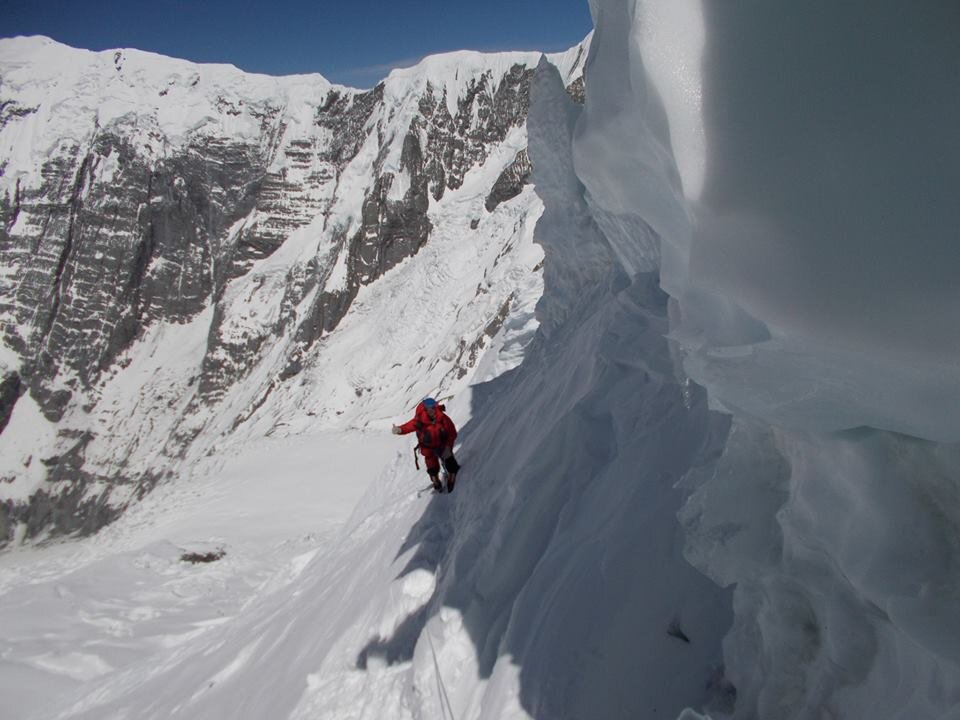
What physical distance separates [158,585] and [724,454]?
1109cm

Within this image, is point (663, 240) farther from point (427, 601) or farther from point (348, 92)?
point (348, 92)

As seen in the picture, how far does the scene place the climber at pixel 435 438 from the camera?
6.62 meters

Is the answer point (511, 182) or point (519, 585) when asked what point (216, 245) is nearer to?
point (511, 182)

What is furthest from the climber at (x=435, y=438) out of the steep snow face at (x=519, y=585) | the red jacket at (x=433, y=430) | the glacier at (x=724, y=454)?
the glacier at (x=724, y=454)

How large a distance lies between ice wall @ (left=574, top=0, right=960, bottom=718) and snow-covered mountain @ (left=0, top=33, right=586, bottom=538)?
3385cm

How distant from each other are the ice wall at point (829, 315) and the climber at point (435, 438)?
4.24m

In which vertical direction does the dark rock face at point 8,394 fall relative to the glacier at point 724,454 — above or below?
below

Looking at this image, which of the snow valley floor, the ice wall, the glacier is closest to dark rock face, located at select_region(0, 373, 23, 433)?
the snow valley floor

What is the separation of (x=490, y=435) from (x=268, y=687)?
3.30 m

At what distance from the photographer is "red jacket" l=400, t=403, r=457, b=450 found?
260 inches

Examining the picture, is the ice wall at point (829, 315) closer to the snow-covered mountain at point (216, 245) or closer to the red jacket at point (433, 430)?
the red jacket at point (433, 430)

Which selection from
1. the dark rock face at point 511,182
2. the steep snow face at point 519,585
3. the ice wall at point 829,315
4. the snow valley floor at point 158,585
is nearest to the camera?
the ice wall at point 829,315

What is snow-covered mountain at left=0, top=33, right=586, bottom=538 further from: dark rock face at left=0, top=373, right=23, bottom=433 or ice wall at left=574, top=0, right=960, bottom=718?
ice wall at left=574, top=0, right=960, bottom=718

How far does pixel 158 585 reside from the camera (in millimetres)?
11047
